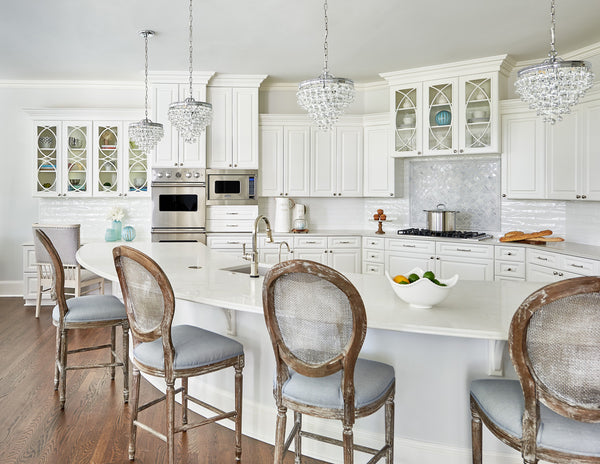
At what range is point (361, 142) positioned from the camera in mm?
5824

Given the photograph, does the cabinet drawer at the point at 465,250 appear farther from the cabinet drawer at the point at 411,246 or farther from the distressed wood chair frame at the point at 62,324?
the distressed wood chair frame at the point at 62,324

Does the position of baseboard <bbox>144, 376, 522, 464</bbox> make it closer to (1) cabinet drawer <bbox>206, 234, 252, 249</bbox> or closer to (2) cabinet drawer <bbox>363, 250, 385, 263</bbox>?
(1) cabinet drawer <bbox>206, 234, 252, 249</bbox>

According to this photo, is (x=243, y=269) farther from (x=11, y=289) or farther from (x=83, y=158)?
(x=11, y=289)

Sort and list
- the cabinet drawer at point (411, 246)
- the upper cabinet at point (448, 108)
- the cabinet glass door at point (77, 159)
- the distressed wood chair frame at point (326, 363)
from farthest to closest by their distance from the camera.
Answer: the cabinet glass door at point (77, 159)
the cabinet drawer at point (411, 246)
the upper cabinet at point (448, 108)
the distressed wood chair frame at point (326, 363)

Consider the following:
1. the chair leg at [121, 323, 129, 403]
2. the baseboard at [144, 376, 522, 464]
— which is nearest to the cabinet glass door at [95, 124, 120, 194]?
the chair leg at [121, 323, 129, 403]

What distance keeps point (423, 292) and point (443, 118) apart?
3669 millimetres

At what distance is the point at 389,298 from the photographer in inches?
87.6

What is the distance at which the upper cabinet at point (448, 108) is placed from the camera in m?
4.91

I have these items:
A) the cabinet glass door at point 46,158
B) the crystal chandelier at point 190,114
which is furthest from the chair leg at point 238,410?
the cabinet glass door at point 46,158

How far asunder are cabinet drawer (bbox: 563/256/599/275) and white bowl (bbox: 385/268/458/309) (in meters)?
2.27

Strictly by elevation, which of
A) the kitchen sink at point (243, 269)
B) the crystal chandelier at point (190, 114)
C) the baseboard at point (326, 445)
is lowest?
the baseboard at point (326, 445)

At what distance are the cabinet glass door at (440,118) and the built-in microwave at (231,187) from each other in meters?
2.02

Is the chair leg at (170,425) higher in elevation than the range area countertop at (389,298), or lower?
lower

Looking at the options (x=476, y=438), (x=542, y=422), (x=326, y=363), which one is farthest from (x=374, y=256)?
(x=542, y=422)
